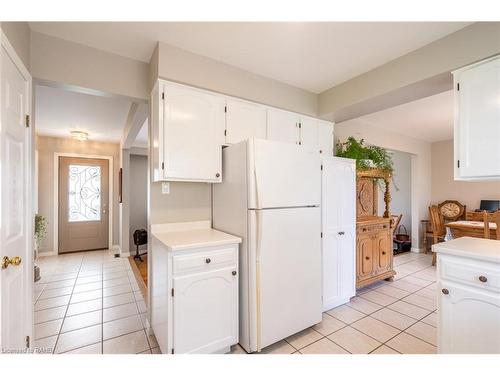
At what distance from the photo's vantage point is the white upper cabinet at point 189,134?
193 centimetres

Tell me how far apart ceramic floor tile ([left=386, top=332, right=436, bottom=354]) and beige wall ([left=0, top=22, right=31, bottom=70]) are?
338 cm

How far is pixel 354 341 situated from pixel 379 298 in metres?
1.10

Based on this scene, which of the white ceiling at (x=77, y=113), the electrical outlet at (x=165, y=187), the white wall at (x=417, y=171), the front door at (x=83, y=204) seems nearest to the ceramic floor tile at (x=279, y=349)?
the electrical outlet at (x=165, y=187)

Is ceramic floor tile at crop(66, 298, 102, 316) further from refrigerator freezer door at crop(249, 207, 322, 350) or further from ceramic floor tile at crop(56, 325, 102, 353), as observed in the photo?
refrigerator freezer door at crop(249, 207, 322, 350)

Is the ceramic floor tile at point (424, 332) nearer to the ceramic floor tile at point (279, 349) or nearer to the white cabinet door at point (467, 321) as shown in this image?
the white cabinet door at point (467, 321)

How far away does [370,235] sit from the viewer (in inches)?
124

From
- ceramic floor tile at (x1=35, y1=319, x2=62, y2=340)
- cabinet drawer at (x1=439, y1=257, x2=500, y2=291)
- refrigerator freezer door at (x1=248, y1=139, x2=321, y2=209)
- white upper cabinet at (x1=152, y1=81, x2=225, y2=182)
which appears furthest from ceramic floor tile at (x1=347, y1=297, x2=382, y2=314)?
ceramic floor tile at (x1=35, y1=319, x2=62, y2=340)

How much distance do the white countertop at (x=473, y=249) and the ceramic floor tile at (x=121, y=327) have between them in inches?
104

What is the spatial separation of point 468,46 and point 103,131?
5203mm

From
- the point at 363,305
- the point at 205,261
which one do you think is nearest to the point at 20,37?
the point at 205,261

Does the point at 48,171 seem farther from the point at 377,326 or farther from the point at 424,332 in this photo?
the point at 424,332

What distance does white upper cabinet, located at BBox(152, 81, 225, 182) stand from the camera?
1.93 metres

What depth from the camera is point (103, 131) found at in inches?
178
